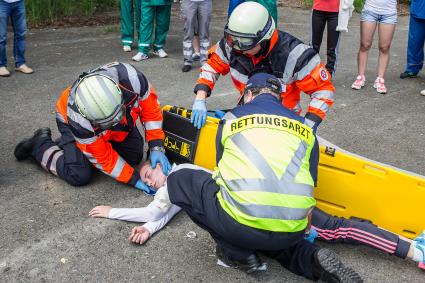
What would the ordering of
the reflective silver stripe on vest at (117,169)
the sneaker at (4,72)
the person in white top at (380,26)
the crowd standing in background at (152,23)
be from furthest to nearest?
the crowd standing in background at (152,23)
the sneaker at (4,72)
the person in white top at (380,26)
the reflective silver stripe on vest at (117,169)

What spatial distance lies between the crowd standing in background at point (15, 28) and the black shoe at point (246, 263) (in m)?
4.50

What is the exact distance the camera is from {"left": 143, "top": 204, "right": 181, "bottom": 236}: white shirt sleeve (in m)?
3.27

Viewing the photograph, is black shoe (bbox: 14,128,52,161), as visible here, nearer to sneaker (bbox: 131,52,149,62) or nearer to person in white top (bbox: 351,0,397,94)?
sneaker (bbox: 131,52,149,62)

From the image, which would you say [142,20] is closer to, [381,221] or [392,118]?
[392,118]

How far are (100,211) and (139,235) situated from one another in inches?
17.1

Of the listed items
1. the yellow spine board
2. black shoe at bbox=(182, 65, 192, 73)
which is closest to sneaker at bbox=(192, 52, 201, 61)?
black shoe at bbox=(182, 65, 192, 73)

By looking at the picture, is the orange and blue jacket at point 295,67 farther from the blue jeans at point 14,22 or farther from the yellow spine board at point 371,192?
the blue jeans at point 14,22

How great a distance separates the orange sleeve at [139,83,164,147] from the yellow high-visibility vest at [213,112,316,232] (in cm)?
141

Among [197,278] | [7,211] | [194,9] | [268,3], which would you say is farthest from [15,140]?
[268,3]

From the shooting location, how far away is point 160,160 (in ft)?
12.7

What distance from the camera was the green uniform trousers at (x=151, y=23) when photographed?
22.9 ft


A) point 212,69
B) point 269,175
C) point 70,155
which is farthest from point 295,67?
point 70,155

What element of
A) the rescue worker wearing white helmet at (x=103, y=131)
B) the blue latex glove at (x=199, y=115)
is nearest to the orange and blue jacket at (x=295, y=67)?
the blue latex glove at (x=199, y=115)

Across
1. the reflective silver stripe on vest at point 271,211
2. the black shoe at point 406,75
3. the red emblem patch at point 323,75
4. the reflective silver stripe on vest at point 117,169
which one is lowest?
the black shoe at point 406,75
